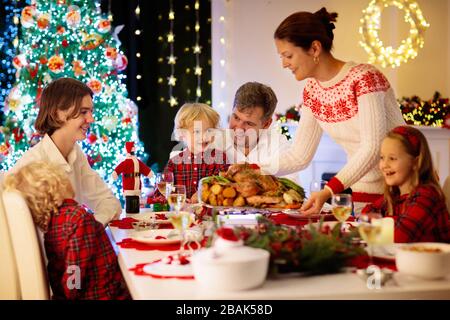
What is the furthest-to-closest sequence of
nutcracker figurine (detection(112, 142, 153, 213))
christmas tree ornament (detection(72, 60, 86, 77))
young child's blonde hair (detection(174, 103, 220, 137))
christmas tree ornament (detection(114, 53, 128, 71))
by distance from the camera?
christmas tree ornament (detection(114, 53, 128, 71)) → christmas tree ornament (detection(72, 60, 86, 77)) → young child's blonde hair (detection(174, 103, 220, 137)) → nutcracker figurine (detection(112, 142, 153, 213))

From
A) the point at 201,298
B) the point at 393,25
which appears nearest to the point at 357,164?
the point at 201,298

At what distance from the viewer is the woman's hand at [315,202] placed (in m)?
2.82

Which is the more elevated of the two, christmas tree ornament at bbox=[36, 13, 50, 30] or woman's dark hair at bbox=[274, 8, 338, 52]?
christmas tree ornament at bbox=[36, 13, 50, 30]

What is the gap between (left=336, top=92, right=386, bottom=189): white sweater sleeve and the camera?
9.68 ft

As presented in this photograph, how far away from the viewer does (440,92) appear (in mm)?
7438

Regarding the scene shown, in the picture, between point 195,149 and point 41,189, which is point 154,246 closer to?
point 41,189

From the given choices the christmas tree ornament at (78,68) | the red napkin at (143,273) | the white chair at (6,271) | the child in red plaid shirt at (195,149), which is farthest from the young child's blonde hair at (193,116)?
the christmas tree ornament at (78,68)

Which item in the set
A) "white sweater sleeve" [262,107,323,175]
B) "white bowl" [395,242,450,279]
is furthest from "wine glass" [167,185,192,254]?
"white sweater sleeve" [262,107,323,175]

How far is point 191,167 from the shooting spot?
3941 millimetres

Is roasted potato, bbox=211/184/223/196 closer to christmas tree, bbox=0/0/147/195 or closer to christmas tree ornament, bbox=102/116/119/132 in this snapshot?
christmas tree, bbox=0/0/147/195

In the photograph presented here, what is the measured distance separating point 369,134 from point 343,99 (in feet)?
0.76

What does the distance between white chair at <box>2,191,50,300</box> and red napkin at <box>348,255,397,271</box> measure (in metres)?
1.01
